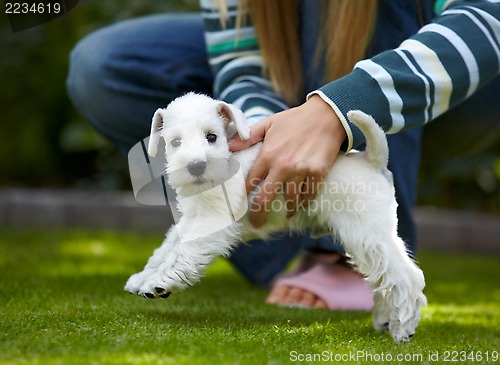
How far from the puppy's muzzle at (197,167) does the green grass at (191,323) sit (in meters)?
0.31

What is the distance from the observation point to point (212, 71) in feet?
7.64

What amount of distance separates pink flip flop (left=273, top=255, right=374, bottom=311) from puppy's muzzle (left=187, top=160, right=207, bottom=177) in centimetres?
74

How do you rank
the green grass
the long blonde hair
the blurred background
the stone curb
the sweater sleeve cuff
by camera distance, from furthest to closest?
1. the blurred background
2. the stone curb
3. the long blonde hair
4. the sweater sleeve cuff
5. the green grass

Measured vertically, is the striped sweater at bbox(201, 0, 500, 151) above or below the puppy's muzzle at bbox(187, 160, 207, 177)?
above

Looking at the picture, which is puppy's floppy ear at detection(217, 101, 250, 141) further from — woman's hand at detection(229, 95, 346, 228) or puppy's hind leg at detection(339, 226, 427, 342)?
puppy's hind leg at detection(339, 226, 427, 342)

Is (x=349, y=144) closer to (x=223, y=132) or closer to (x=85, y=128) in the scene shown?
(x=223, y=132)

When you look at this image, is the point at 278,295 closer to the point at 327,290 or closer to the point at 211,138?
the point at 327,290

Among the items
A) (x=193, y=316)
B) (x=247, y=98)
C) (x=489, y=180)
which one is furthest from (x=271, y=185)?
(x=489, y=180)

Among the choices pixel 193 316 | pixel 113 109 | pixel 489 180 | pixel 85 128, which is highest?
pixel 113 109

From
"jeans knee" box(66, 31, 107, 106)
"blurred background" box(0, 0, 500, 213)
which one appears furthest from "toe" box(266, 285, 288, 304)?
"blurred background" box(0, 0, 500, 213)

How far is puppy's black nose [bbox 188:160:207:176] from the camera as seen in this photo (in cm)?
145

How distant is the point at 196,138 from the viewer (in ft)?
4.89

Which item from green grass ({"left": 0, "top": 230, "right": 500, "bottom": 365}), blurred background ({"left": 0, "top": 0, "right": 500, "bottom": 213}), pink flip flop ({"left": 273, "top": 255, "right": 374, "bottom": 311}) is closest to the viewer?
green grass ({"left": 0, "top": 230, "right": 500, "bottom": 365})

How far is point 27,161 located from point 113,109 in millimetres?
2178
